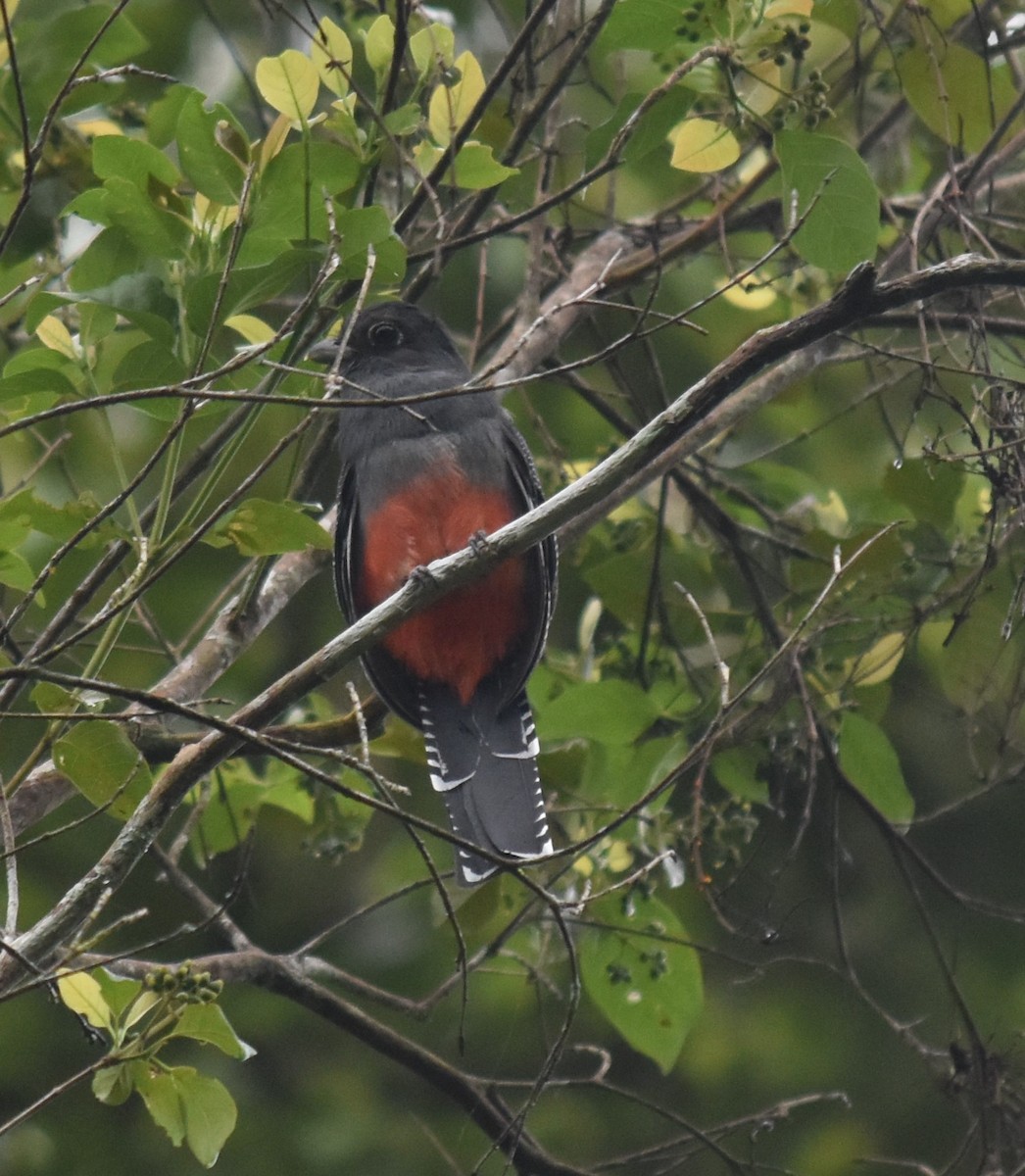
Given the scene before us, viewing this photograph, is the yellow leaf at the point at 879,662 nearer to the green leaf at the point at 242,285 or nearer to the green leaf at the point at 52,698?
the green leaf at the point at 242,285

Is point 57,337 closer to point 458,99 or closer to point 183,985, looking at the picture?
point 458,99

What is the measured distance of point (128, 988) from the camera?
252 cm

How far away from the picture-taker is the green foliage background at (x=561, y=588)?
262cm

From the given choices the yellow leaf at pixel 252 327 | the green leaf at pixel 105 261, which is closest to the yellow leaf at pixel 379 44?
the yellow leaf at pixel 252 327

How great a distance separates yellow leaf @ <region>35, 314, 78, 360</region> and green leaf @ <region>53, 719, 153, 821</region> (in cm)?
65

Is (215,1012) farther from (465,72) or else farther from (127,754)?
(465,72)

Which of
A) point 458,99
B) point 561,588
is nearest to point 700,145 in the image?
point 458,99

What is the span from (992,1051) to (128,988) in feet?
6.19

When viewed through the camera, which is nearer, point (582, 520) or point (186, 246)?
point (186, 246)

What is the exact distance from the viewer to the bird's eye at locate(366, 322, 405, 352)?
4402mm

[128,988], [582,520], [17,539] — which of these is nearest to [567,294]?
[582,520]

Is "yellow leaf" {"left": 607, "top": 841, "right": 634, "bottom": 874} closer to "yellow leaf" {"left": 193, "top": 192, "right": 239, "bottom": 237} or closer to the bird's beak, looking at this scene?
the bird's beak

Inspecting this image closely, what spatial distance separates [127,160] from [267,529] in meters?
0.63

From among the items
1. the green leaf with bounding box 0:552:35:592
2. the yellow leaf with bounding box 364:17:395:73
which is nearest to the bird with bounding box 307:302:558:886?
the yellow leaf with bounding box 364:17:395:73
